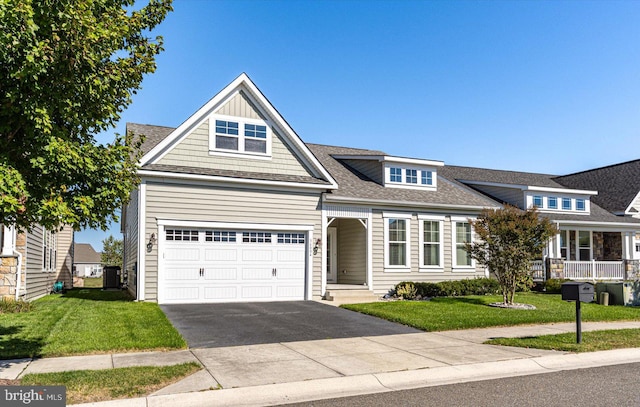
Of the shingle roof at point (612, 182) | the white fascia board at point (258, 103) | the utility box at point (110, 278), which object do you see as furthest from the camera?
the shingle roof at point (612, 182)

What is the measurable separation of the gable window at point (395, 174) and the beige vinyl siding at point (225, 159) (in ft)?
15.8

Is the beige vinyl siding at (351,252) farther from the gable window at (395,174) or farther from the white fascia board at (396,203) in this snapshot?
the gable window at (395,174)

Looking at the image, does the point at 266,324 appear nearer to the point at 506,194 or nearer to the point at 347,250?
the point at 347,250

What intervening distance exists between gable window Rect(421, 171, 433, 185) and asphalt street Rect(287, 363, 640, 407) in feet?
49.1

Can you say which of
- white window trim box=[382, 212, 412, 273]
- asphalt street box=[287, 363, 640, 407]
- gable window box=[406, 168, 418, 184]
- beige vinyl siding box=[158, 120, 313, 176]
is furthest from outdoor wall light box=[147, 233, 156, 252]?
gable window box=[406, 168, 418, 184]

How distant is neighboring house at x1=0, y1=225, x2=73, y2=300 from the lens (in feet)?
49.0

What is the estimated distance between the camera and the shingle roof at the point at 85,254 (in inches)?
3152

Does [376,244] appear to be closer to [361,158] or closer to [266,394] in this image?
[361,158]

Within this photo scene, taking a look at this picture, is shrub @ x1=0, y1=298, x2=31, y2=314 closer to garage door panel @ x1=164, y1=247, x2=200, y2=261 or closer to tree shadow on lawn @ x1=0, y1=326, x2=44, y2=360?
tree shadow on lawn @ x1=0, y1=326, x2=44, y2=360

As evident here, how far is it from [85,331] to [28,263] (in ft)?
25.4

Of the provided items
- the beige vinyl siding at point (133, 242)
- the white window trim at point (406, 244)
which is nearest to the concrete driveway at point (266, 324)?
the beige vinyl siding at point (133, 242)

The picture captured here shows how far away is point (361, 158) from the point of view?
23.3 metres

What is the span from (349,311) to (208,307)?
4.32 meters

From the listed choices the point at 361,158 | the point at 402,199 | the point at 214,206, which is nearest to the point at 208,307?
the point at 214,206
